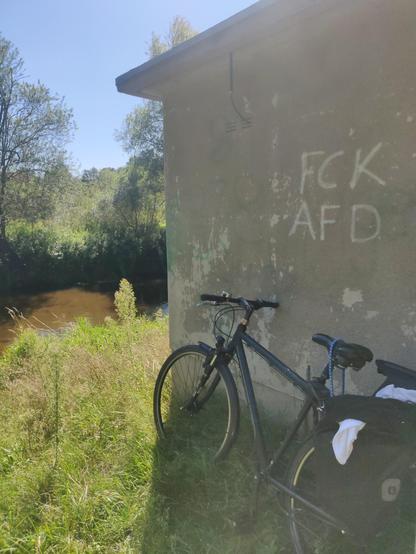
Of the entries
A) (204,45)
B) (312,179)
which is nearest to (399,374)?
(312,179)

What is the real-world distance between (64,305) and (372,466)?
15.2 m

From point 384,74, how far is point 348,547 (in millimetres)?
2531

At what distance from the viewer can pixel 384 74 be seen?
2.37 m

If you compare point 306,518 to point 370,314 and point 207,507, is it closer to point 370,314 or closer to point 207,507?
point 207,507

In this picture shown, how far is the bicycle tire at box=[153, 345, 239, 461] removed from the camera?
2930 mm

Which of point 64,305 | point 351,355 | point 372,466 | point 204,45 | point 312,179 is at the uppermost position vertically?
point 204,45

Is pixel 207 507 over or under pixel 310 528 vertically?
under

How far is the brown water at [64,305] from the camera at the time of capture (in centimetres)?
1311

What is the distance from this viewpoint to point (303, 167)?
2818mm

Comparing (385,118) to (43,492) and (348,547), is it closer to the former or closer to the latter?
(348,547)

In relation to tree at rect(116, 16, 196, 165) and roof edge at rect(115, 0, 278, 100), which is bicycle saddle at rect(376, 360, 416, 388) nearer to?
roof edge at rect(115, 0, 278, 100)

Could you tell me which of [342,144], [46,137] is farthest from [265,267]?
[46,137]

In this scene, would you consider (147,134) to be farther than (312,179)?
Yes

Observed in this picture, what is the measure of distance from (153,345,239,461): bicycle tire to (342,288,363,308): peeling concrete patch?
880 mm
